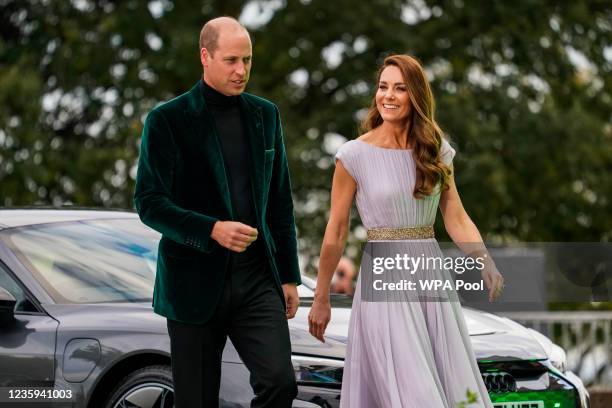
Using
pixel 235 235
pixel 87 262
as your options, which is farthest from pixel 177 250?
pixel 87 262

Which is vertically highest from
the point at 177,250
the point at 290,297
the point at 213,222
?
the point at 213,222

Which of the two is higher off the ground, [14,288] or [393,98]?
[393,98]

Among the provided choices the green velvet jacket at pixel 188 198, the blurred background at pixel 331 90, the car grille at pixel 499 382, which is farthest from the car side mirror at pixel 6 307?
the blurred background at pixel 331 90

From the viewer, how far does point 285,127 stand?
20.1 meters

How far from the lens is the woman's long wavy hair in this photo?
564cm

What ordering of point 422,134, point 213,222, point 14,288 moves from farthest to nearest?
1. point 14,288
2. point 422,134
3. point 213,222

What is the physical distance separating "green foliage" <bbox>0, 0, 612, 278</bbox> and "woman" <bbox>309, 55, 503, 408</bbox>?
13.8m

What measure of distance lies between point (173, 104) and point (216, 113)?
0.17 m

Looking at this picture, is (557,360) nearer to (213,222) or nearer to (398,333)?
(398,333)

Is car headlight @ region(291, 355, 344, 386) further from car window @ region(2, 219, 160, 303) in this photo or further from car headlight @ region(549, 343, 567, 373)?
car headlight @ region(549, 343, 567, 373)

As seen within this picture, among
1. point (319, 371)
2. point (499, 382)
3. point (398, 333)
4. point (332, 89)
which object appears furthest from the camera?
point (332, 89)

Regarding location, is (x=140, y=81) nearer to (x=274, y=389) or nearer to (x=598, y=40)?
(x=598, y=40)

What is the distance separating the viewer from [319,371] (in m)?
6.26

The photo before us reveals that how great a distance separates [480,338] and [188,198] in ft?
6.60
